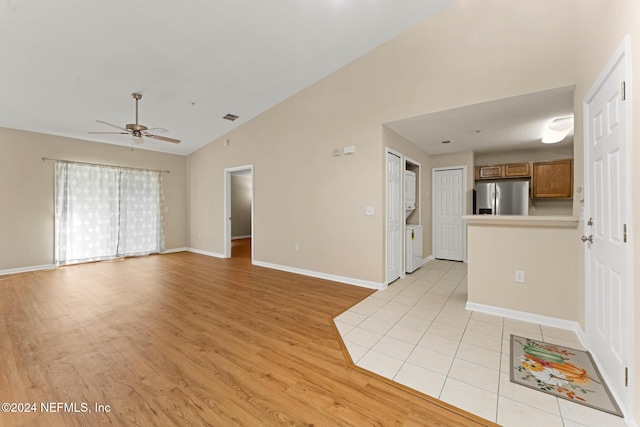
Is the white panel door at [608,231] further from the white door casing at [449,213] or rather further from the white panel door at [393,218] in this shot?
the white door casing at [449,213]

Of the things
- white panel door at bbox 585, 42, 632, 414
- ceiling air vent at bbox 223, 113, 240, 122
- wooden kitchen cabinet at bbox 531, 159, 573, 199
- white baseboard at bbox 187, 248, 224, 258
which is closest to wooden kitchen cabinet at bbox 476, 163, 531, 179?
wooden kitchen cabinet at bbox 531, 159, 573, 199

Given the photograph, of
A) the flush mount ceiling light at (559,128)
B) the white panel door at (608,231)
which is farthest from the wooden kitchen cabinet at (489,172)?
the white panel door at (608,231)

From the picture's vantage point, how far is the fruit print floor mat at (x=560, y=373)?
5.45ft

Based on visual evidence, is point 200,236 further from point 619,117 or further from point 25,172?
point 619,117

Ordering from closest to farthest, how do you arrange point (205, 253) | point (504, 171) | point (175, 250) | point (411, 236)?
point (411, 236)
point (504, 171)
point (205, 253)
point (175, 250)

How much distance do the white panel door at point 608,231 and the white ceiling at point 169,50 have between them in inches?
86.2

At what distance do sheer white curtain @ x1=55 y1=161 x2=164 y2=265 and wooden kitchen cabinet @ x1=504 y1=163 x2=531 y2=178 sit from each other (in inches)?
327

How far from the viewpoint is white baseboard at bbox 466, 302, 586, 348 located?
253cm

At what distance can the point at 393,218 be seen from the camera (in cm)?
418

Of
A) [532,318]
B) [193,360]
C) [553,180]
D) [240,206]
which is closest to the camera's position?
[193,360]

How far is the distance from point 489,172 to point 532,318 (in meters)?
3.66

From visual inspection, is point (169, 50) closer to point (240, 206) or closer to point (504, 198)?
point (504, 198)

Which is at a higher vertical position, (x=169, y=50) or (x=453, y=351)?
(x=169, y=50)

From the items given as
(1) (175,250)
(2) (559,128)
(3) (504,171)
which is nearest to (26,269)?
(1) (175,250)
